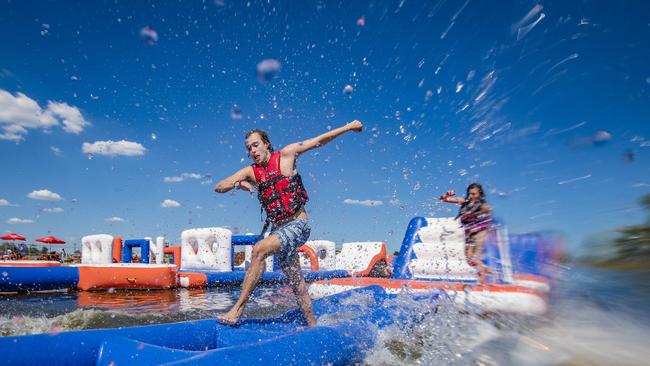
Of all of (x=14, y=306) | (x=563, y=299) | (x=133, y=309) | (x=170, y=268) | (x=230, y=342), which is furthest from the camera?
(x=170, y=268)

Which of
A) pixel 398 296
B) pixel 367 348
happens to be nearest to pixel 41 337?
pixel 367 348

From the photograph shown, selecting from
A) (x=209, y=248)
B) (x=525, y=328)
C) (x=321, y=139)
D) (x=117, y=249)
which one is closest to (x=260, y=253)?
(x=321, y=139)

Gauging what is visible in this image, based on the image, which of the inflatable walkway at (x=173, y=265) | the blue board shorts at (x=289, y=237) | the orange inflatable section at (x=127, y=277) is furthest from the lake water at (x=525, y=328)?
the orange inflatable section at (x=127, y=277)

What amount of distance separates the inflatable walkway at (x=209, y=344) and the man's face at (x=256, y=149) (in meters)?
1.30

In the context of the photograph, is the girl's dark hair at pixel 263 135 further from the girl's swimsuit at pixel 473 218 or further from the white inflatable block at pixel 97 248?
the white inflatable block at pixel 97 248

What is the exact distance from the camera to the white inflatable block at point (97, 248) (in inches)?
488

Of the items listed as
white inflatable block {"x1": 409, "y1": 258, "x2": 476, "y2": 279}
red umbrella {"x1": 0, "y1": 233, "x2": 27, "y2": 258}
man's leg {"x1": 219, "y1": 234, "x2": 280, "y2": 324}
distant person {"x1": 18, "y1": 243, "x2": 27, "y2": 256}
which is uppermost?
red umbrella {"x1": 0, "y1": 233, "x2": 27, "y2": 258}

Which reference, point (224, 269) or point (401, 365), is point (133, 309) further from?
point (224, 269)

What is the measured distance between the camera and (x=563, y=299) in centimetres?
433

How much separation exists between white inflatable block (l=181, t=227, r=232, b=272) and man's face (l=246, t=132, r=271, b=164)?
7231mm

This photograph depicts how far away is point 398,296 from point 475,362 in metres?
1.57

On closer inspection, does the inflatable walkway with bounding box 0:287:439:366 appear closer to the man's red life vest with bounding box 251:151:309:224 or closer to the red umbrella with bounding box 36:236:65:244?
the man's red life vest with bounding box 251:151:309:224

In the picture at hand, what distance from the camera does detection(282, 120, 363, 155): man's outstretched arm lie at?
11.4 ft

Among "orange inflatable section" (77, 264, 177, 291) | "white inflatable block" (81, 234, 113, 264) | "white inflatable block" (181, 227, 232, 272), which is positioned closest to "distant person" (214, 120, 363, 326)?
"orange inflatable section" (77, 264, 177, 291)
